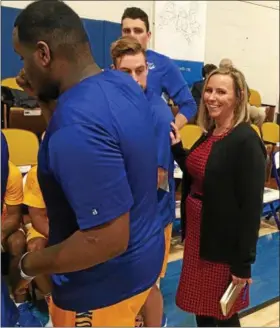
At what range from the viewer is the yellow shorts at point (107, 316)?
1.12 metres

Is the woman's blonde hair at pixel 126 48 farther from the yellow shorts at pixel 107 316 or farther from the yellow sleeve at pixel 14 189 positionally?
the yellow shorts at pixel 107 316

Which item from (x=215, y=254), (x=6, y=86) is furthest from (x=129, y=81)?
(x=6, y=86)

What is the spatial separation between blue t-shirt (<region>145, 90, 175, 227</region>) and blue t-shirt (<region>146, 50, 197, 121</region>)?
138mm

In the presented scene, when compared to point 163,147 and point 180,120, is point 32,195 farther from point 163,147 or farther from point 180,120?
point 180,120

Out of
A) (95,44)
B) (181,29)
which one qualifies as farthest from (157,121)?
(181,29)

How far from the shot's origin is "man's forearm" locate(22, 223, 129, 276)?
0.95 metres

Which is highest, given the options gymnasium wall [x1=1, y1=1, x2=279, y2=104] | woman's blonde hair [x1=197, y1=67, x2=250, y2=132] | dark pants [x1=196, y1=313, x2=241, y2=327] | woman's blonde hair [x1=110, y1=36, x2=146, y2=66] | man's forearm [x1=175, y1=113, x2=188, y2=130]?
gymnasium wall [x1=1, y1=1, x2=279, y2=104]

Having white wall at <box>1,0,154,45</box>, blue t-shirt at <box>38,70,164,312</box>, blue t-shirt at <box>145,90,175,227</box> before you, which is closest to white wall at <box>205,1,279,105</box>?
white wall at <box>1,0,154,45</box>

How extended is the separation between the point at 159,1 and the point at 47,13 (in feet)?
17.9

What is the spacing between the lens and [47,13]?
953 mm

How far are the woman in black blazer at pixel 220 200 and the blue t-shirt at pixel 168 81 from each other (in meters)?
0.20

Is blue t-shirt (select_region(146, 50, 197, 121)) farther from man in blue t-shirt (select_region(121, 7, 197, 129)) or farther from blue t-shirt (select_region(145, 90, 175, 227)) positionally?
blue t-shirt (select_region(145, 90, 175, 227))

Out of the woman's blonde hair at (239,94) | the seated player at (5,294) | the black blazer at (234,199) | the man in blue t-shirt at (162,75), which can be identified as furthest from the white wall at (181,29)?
→ the seated player at (5,294)

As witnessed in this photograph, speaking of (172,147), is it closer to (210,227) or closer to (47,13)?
(210,227)
